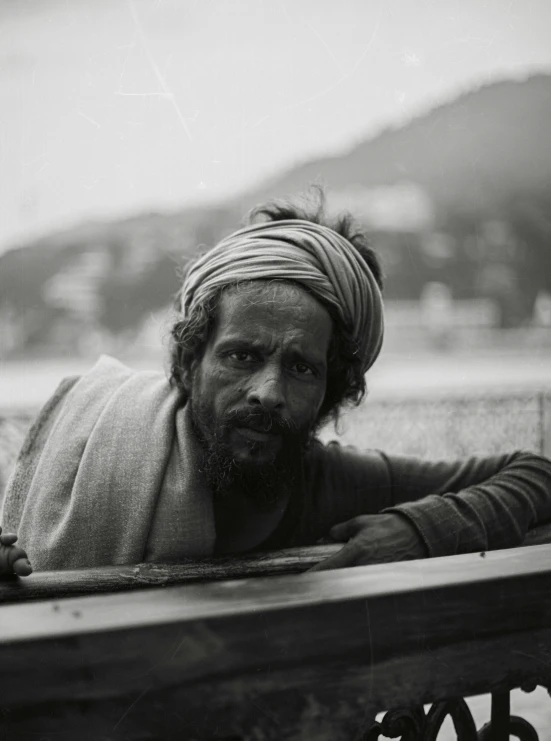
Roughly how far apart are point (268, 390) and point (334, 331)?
0.63 ft

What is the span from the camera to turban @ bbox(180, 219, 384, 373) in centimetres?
105

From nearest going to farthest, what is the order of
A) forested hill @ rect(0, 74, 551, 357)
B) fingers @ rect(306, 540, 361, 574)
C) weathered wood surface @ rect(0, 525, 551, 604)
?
weathered wood surface @ rect(0, 525, 551, 604)
fingers @ rect(306, 540, 361, 574)
forested hill @ rect(0, 74, 551, 357)

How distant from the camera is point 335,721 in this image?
2.43 feet

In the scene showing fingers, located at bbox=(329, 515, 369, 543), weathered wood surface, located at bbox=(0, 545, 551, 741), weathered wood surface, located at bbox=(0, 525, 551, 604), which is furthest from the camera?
fingers, located at bbox=(329, 515, 369, 543)

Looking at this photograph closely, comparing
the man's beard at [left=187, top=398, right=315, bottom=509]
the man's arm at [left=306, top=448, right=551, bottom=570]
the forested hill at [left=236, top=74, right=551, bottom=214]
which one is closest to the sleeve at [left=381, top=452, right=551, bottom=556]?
the man's arm at [left=306, top=448, right=551, bottom=570]

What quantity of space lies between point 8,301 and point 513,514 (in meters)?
0.86

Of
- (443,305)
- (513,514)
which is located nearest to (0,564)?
(513,514)

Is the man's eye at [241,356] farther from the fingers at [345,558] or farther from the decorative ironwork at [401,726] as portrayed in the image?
the decorative ironwork at [401,726]

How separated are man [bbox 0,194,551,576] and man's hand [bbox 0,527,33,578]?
9.0 inches

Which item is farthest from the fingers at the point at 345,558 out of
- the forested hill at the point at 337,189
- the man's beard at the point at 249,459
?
the forested hill at the point at 337,189

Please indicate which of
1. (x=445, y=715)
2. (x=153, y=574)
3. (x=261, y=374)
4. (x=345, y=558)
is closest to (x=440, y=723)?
(x=445, y=715)

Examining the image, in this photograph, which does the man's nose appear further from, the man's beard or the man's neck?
the man's neck

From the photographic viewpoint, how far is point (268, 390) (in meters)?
0.97

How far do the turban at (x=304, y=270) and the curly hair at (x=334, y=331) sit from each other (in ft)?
0.06
